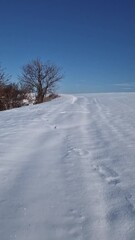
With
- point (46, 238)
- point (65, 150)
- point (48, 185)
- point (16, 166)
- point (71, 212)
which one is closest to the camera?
point (46, 238)

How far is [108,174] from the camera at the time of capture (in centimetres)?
427

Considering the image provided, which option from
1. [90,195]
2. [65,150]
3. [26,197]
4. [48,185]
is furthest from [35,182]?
[65,150]

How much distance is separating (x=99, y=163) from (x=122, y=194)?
1329 millimetres

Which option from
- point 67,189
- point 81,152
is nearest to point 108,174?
point 67,189

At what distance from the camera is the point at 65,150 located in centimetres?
583

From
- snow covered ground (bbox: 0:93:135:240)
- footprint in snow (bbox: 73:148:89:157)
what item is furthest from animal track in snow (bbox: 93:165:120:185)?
footprint in snow (bbox: 73:148:89:157)

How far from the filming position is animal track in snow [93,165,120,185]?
13.1 feet

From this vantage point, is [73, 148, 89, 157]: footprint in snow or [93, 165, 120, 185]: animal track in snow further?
[73, 148, 89, 157]: footprint in snow

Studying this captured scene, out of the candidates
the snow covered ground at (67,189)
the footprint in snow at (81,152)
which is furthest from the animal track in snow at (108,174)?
the footprint in snow at (81,152)

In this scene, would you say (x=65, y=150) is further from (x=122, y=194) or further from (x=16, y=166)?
(x=122, y=194)

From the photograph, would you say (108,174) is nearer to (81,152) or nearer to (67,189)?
(67,189)

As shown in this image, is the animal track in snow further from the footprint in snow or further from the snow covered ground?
the footprint in snow

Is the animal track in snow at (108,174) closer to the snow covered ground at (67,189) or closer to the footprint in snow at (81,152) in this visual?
the snow covered ground at (67,189)

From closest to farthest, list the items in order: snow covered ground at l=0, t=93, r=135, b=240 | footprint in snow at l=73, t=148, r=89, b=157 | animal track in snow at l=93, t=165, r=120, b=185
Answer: snow covered ground at l=0, t=93, r=135, b=240 → animal track in snow at l=93, t=165, r=120, b=185 → footprint in snow at l=73, t=148, r=89, b=157
